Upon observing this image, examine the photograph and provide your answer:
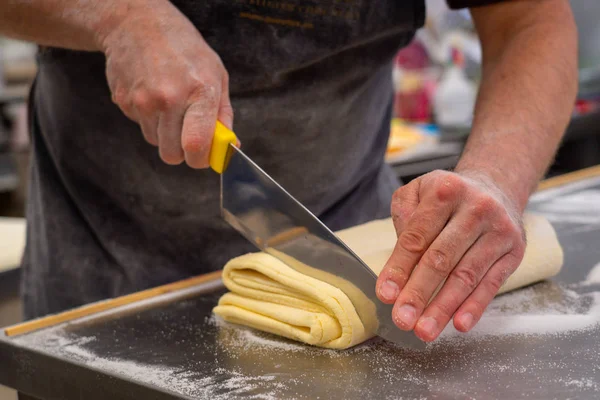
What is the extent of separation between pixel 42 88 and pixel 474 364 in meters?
0.88

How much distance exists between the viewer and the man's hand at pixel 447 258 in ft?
2.68

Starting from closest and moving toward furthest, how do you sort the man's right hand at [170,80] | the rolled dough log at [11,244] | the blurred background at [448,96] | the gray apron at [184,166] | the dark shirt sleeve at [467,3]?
the man's right hand at [170,80] < the gray apron at [184,166] < the dark shirt sleeve at [467,3] < the rolled dough log at [11,244] < the blurred background at [448,96]

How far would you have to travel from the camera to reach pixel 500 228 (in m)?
0.85

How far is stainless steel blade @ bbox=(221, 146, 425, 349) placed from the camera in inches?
34.7

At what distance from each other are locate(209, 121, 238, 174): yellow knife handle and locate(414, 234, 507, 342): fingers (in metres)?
0.30

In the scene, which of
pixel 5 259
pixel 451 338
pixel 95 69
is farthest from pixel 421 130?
pixel 451 338

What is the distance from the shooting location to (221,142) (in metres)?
0.91

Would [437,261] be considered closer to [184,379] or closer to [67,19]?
[184,379]

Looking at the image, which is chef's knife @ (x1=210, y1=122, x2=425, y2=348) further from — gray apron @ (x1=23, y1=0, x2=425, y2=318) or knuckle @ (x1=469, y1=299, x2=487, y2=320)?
gray apron @ (x1=23, y1=0, x2=425, y2=318)

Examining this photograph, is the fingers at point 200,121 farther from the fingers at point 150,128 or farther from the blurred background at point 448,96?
the blurred background at point 448,96

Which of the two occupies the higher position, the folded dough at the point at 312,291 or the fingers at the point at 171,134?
the fingers at the point at 171,134

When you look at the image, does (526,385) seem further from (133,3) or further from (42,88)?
(42,88)

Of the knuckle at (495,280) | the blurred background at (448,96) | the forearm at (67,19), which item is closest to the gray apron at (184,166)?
the forearm at (67,19)

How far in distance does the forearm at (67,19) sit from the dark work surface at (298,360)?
1.22 feet
